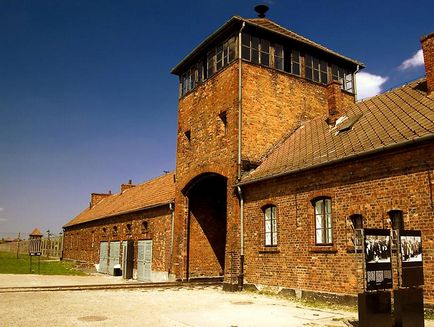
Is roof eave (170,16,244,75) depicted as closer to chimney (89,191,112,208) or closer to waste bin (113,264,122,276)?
waste bin (113,264,122,276)

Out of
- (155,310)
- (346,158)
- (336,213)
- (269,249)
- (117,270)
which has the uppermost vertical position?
(346,158)

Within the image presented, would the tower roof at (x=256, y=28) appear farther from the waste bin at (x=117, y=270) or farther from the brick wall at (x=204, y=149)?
the waste bin at (x=117, y=270)

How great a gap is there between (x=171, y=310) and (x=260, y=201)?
6.12 meters

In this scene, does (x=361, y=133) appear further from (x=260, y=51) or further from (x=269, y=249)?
(x=260, y=51)

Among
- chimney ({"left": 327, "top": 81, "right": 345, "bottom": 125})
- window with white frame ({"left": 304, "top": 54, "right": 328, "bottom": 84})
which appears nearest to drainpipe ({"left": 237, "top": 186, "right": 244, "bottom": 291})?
chimney ({"left": 327, "top": 81, "right": 345, "bottom": 125})

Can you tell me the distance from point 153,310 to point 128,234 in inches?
654

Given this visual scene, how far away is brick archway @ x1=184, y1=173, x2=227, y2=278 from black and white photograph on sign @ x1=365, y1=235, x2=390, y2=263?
487 inches

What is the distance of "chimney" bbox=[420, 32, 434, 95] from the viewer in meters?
12.5

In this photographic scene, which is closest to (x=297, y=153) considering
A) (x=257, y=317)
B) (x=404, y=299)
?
(x=257, y=317)

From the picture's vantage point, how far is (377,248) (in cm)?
737

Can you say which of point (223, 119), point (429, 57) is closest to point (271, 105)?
point (223, 119)

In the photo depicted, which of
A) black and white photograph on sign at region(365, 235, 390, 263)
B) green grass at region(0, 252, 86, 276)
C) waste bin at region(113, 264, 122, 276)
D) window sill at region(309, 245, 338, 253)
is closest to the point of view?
black and white photograph on sign at region(365, 235, 390, 263)

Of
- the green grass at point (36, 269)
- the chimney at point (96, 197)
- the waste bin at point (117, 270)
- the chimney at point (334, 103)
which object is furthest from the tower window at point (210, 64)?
the chimney at point (96, 197)

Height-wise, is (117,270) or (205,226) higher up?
(205,226)
